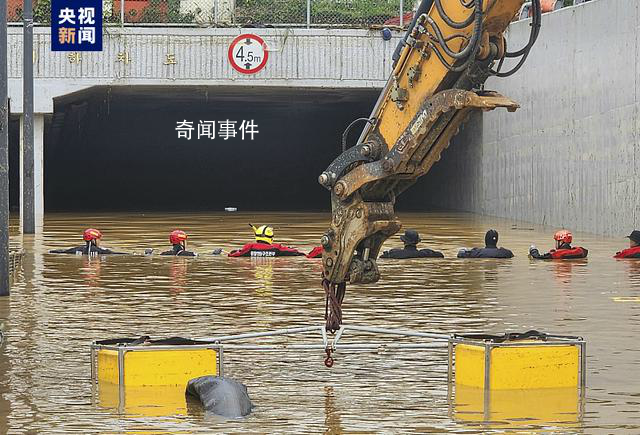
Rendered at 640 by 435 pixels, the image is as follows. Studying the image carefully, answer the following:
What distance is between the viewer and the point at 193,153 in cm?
5803

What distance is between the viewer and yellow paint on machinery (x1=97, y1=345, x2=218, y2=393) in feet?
35.6

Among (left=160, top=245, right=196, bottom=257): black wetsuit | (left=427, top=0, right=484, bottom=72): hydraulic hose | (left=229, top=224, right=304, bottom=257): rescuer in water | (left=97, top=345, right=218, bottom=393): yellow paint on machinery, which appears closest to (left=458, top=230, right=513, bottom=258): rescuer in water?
(left=229, top=224, right=304, bottom=257): rescuer in water

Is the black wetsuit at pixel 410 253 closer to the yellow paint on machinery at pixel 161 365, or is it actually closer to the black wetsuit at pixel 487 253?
the black wetsuit at pixel 487 253

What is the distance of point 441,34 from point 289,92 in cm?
3146

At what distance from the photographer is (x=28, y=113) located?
31281 millimetres

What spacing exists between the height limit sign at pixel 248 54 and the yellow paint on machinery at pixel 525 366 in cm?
2903

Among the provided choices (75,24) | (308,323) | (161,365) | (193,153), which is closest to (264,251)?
(308,323)

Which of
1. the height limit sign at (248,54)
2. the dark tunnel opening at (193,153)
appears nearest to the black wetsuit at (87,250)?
the height limit sign at (248,54)

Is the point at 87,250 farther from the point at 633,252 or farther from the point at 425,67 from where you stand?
the point at 425,67

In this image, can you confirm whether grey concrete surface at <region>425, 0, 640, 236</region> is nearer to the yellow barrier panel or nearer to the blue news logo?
the blue news logo

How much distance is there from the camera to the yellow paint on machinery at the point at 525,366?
10.9m

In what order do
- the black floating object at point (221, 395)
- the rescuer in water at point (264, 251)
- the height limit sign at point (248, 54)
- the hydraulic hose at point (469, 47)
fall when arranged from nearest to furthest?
the black floating object at point (221, 395) → the hydraulic hose at point (469, 47) → the rescuer in water at point (264, 251) → the height limit sign at point (248, 54)

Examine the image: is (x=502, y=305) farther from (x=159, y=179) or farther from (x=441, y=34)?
(x=159, y=179)

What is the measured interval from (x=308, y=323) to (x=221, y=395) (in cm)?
517
